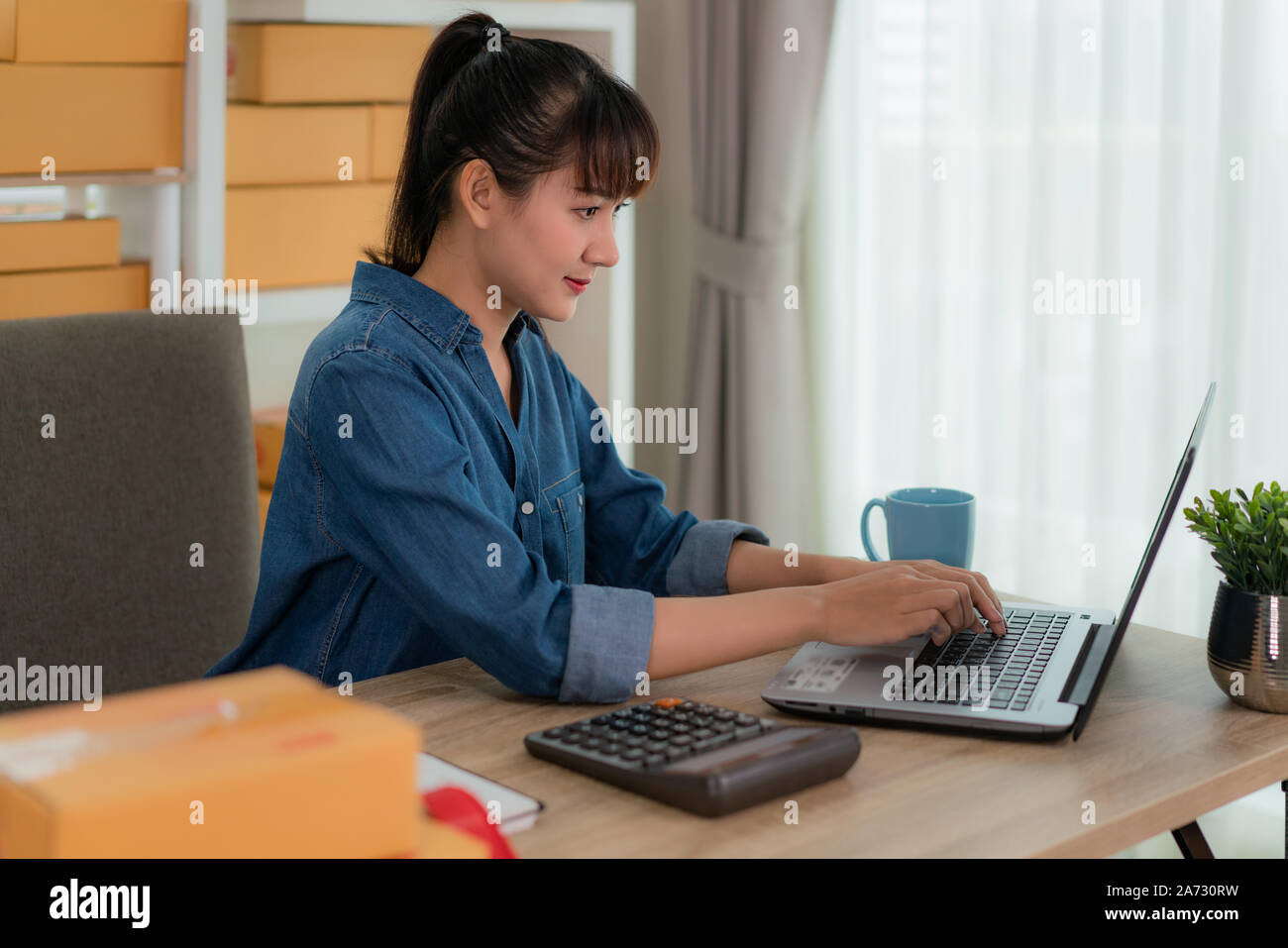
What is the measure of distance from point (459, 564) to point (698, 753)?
10.7 inches

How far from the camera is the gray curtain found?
2463 millimetres

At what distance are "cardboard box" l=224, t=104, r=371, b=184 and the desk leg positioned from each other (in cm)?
154

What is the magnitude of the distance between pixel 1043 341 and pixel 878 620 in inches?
44.7

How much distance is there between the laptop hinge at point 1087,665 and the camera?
105cm

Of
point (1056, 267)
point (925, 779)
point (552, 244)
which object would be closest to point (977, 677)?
point (925, 779)

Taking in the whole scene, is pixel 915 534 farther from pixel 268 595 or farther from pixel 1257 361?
pixel 1257 361

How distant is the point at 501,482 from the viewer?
1.25 metres

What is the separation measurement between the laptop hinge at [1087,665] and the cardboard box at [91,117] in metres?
1.35

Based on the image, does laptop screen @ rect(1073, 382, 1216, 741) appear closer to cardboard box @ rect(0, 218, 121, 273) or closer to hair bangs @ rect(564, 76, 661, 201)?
hair bangs @ rect(564, 76, 661, 201)

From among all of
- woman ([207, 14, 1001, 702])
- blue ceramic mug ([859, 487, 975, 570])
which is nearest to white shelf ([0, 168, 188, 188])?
woman ([207, 14, 1001, 702])

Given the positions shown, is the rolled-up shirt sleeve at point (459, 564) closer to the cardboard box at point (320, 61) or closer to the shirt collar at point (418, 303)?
the shirt collar at point (418, 303)

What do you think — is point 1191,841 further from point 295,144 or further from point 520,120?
point 295,144
